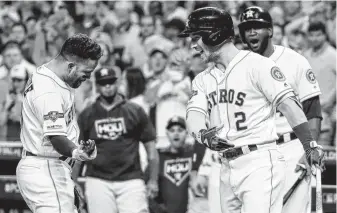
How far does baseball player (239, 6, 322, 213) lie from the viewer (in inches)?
249

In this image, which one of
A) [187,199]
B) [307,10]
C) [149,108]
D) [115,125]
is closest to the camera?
[115,125]

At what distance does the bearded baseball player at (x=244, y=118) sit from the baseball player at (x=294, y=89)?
3.20ft

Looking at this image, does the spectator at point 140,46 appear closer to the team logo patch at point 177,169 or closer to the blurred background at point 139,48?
the blurred background at point 139,48

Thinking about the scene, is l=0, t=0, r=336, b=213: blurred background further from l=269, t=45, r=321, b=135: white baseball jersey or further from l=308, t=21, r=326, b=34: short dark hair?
l=269, t=45, r=321, b=135: white baseball jersey

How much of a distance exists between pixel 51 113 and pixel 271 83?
150cm

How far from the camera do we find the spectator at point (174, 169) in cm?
880

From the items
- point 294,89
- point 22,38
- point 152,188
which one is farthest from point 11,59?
point 294,89

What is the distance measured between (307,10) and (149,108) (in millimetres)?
3348

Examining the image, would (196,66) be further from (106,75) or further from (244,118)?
(244,118)

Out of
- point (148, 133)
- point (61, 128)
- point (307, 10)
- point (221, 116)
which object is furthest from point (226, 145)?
point (307, 10)

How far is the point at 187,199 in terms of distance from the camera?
8852 millimetres

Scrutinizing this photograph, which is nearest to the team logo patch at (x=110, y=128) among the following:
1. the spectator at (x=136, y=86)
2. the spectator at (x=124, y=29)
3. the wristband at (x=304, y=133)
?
the spectator at (x=136, y=86)

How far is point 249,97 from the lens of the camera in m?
5.33

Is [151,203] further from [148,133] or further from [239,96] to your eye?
[239,96]
